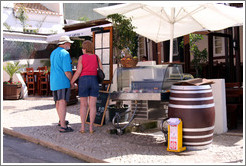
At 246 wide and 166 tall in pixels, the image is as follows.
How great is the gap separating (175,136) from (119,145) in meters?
0.93

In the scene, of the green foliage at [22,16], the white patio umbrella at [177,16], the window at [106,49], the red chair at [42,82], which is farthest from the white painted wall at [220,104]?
the green foliage at [22,16]

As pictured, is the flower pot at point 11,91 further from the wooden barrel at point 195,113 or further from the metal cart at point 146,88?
the wooden barrel at point 195,113

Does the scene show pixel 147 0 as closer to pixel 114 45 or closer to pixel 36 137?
pixel 114 45

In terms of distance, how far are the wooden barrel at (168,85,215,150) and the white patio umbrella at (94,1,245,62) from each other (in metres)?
1.79

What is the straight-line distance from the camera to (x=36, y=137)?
5402 mm

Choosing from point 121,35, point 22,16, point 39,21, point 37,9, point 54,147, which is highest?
point 37,9

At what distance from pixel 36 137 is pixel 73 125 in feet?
4.29

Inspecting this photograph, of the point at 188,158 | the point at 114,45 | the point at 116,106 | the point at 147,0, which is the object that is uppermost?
the point at 147,0

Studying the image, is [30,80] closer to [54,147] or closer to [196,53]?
[196,53]

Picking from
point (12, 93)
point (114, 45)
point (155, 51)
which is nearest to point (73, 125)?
point (114, 45)

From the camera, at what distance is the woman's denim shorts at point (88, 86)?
18.5ft

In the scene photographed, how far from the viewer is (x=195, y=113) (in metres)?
4.54

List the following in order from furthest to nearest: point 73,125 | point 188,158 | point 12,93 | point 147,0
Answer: point 12,93, point 73,125, point 147,0, point 188,158

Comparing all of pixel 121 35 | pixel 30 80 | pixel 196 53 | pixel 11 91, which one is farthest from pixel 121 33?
pixel 30 80
